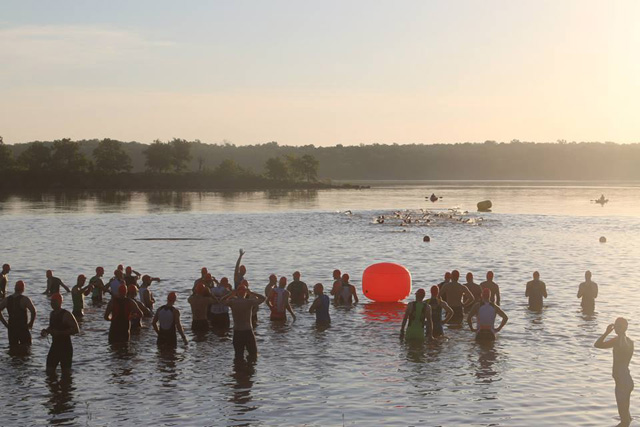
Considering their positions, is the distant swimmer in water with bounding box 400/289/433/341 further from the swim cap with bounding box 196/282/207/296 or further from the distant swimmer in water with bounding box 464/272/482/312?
the swim cap with bounding box 196/282/207/296

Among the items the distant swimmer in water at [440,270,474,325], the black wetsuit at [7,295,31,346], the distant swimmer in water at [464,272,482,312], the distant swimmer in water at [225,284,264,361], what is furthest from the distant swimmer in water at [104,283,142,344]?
the distant swimmer in water at [464,272,482,312]

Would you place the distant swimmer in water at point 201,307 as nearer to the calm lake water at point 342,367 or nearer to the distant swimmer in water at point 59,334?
the calm lake water at point 342,367

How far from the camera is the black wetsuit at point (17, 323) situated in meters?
22.4

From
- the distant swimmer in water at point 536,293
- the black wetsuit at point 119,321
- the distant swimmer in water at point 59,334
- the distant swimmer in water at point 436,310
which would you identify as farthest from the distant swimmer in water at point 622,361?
the distant swimmer in water at point 536,293

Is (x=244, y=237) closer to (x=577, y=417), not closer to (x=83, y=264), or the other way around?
(x=83, y=264)

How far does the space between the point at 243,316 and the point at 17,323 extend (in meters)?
6.99

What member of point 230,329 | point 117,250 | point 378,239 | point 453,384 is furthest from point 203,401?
point 378,239

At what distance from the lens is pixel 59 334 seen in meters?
20.2

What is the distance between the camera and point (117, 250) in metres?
58.3

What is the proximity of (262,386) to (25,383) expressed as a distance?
5792mm

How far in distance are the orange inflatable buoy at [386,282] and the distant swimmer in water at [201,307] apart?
8143mm

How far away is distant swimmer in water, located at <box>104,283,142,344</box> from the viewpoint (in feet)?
75.7

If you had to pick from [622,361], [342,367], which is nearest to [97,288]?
[342,367]

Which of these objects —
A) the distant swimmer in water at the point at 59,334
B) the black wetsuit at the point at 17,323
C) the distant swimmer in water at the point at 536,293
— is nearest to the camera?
the distant swimmer in water at the point at 59,334
